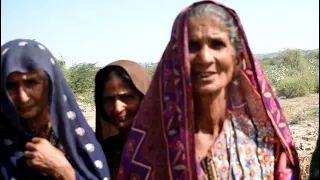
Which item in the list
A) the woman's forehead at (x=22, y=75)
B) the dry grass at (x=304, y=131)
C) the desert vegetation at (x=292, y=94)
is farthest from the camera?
the desert vegetation at (x=292, y=94)

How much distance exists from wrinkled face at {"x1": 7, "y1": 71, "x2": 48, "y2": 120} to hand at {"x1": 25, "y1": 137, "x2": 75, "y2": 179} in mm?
150

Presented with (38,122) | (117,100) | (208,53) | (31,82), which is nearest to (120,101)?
(117,100)

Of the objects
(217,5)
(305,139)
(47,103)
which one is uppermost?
(217,5)

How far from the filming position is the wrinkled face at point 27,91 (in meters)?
2.47

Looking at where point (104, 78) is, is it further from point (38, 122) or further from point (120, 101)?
point (38, 122)

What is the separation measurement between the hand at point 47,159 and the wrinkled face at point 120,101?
578mm

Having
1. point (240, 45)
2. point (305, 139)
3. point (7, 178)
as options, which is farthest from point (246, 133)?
point (305, 139)

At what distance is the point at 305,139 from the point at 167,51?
8.83 metres

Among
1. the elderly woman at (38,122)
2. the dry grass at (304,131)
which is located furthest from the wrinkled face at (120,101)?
the dry grass at (304,131)

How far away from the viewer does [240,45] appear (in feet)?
8.64

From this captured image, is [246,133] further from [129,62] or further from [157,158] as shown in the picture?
[129,62]

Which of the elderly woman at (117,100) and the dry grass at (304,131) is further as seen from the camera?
the dry grass at (304,131)

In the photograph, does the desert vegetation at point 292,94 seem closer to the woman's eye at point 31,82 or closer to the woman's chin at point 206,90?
the woman's chin at point 206,90

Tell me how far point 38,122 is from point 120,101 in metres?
0.59
